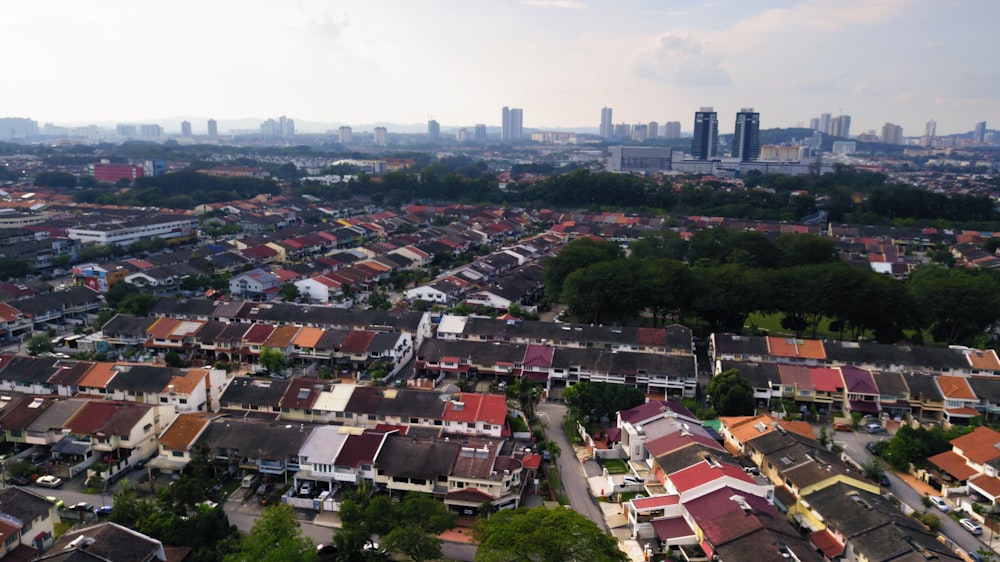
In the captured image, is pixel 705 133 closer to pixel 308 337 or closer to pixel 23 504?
pixel 308 337

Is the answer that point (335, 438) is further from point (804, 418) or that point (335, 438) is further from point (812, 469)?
point (804, 418)

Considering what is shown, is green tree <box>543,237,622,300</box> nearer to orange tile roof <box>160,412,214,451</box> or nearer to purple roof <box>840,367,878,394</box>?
purple roof <box>840,367,878,394</box>

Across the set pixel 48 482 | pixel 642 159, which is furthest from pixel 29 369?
pixel 642 159

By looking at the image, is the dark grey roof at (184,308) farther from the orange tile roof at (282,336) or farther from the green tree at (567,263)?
the green tree at (567,263)

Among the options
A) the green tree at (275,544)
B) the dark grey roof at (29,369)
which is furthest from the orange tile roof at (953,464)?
the dark grey roof at (29,369)

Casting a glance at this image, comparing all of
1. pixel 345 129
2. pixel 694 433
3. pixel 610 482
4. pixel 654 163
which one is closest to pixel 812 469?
pixel 694 433

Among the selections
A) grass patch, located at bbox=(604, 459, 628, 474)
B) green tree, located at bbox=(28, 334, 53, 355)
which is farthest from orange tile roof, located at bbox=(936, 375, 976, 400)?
green tree, located at bbox=(28, 334, 53, 355)
